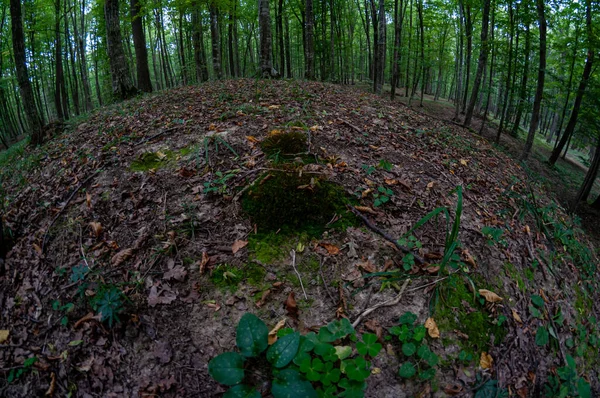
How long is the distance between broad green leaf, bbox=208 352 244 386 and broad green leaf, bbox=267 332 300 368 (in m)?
0.17

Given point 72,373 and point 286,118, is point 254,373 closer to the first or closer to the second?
point 72,373

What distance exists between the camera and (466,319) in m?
2.17

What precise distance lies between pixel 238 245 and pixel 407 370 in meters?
1.51

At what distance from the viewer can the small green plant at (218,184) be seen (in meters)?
2.97

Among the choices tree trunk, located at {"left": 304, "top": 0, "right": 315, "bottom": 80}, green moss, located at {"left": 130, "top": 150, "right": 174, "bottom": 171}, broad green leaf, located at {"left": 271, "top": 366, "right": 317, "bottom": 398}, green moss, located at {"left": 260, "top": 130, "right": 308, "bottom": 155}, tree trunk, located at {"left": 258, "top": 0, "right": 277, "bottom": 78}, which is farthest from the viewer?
tree trunk, located at {"left": 304, "top": 0, "right": 315, "bottom": 80}

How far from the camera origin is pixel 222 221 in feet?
8.91

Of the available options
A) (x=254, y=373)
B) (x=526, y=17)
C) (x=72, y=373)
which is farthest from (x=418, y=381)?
(x=526, y=17)

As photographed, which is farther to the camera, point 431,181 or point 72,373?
point 431,181

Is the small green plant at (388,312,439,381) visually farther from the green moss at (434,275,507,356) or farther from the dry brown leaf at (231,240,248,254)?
the dry brown leaf at (231,240,248,254)

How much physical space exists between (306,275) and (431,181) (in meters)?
2.11

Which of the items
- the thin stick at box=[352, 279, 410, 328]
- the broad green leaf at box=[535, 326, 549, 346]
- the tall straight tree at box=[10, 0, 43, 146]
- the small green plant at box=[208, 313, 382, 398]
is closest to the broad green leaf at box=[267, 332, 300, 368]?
the small green plant at box=[208, 313, 382, 398]

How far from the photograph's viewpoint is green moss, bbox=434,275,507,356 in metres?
2.09

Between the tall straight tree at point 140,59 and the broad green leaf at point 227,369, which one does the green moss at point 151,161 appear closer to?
the broad green leaf at point 227,369

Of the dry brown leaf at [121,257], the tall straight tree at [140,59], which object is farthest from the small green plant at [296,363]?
the tall straight tree at [140,59]
